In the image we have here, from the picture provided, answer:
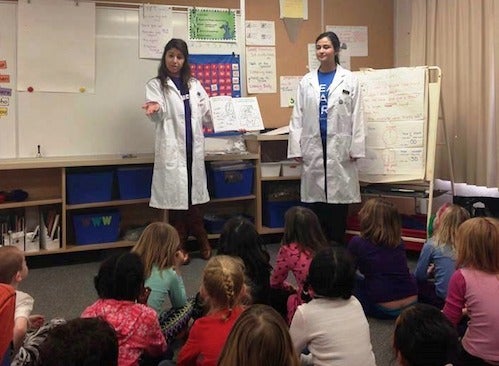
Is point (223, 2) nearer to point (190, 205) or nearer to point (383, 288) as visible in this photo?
point (190, 205)

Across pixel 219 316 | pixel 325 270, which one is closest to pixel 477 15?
pixel 325 270

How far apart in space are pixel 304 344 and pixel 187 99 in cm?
250

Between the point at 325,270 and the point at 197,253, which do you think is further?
the point at 197,253

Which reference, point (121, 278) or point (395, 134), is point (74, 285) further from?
point (395, 134)

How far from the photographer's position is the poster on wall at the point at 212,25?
4.43 m

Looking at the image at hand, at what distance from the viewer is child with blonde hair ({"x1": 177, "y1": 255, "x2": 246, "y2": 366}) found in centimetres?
168

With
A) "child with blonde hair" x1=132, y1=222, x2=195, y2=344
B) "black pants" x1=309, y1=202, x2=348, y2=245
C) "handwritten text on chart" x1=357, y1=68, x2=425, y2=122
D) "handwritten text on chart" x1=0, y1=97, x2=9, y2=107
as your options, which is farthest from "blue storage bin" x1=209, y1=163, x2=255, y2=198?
"child with blonde hair" x1=132, y1=222, x2=195, y2=344

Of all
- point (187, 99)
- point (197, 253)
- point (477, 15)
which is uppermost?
point (477, 15)

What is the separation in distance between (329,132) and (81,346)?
2978 mm

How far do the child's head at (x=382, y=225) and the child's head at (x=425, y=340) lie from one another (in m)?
1.33

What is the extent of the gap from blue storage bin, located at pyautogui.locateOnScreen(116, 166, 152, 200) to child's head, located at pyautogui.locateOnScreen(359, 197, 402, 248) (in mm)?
1896

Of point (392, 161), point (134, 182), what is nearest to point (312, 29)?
point (392, 161)

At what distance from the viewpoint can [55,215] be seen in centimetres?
396

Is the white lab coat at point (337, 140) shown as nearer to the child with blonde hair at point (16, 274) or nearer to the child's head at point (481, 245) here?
the child's head at point (481, 245)
